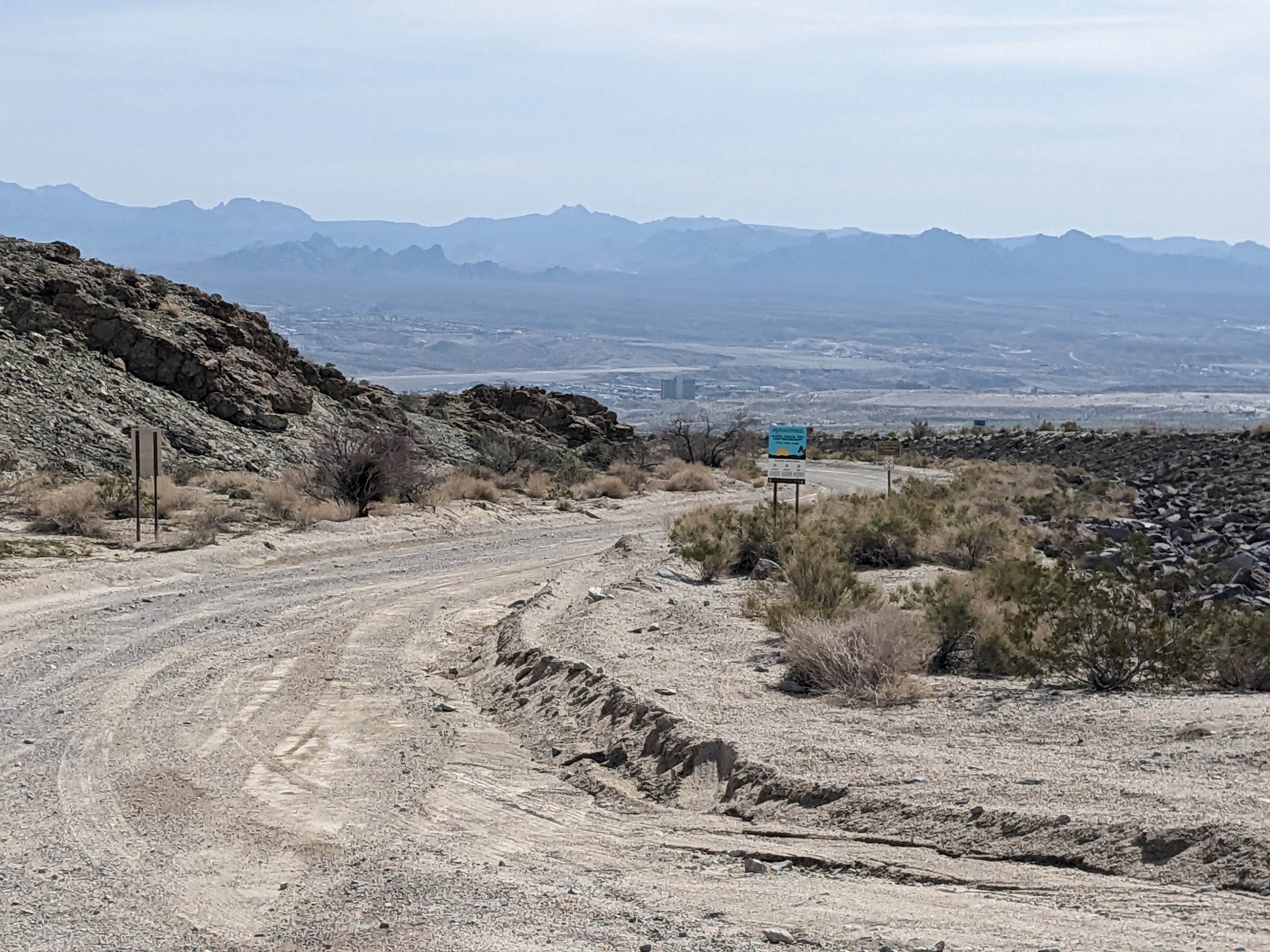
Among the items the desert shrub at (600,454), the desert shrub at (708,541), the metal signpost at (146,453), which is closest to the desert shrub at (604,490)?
the desert shrub at (600,454)

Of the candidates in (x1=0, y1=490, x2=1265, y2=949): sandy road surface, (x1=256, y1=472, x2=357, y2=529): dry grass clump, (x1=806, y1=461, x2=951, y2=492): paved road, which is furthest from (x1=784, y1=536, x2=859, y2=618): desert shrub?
(x1=806, y1=461, x2=951, y2=492): paved road

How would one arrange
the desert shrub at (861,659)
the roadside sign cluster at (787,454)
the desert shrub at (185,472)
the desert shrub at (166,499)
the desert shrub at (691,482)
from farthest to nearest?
the desert shrub at (691,482), the desert shrub at (185,472), the desert shrub at (166,499), the roadside sign cluster at (787,454), the desert shrub at (861,659)

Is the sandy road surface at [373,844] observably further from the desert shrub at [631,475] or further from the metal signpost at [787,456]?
the desert shrub at [631,475]

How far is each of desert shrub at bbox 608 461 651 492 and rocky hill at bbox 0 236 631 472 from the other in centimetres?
512

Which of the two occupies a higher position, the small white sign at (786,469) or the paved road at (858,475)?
the small white sign at (786,469)

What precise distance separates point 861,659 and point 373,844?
17.5 feet

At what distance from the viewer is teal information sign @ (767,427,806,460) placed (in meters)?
25.0

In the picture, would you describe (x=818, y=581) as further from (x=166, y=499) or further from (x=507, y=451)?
(x=507, y=451)

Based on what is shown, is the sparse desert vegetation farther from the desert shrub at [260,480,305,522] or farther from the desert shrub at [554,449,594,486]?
the desert shrub at [554,449,594,486]

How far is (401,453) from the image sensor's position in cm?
3322

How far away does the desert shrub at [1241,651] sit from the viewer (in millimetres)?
11875

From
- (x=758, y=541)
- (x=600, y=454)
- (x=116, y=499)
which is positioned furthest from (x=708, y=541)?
(x=600, y=454)

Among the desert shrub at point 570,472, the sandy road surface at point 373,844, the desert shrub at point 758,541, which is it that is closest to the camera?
the sandy road surface at point 373,844

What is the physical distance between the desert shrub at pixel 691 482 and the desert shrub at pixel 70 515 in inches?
916
